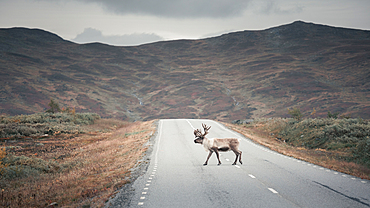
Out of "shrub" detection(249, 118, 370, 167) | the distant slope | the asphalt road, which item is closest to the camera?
the asphalt road

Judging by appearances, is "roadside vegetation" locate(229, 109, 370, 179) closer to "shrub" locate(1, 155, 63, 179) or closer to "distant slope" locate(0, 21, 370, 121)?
"shrub" locate(1, 155, 63, 179)

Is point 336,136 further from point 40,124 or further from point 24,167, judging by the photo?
point 40,124

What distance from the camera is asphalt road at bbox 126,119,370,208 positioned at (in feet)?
23.0

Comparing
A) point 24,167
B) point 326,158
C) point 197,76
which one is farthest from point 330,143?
point 197,76

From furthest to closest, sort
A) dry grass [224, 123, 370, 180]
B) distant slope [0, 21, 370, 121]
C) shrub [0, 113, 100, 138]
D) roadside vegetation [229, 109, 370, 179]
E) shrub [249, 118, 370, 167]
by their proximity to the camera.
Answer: distant slope [0, 21, 370, 121] < shrub [0, 113, 100, 138] < shrub [249, 118, 370, 167] < roadside vegetation [229, 109, 370, 179] < dry grass [224, 123, 370, 180]

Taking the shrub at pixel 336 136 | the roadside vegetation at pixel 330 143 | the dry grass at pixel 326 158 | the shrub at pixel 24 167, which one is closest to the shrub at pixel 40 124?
the shrub at pixel 24 167

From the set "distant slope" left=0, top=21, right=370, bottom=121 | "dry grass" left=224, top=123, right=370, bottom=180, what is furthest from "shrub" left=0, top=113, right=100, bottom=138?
"distant slope" left=0, top=21, right=370, bottom=121

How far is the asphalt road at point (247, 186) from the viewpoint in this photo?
276 inches

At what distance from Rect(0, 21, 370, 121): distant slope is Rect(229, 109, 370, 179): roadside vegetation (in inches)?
2309

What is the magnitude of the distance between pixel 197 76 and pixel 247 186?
13912cm

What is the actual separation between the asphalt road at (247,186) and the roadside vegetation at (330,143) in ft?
7.36

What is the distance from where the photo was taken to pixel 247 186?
8.48m

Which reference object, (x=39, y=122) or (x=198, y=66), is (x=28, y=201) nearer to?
(x=39, y=122)

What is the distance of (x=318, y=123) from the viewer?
2738cm
